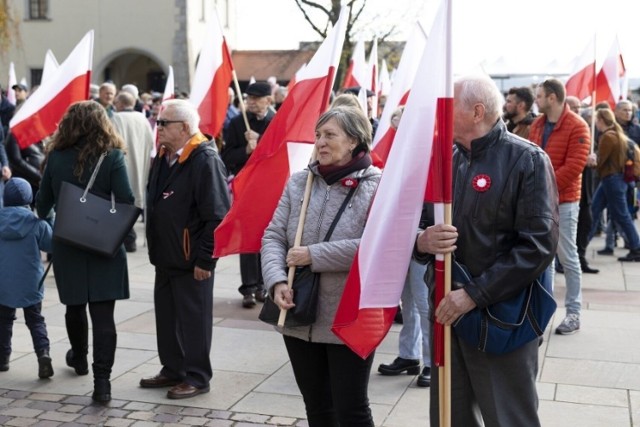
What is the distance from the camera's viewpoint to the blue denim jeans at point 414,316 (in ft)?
20.1

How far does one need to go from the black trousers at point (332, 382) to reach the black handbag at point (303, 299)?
15cm

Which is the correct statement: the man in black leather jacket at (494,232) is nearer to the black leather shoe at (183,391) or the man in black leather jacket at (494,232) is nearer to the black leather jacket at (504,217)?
the black leather jacket at (504,217)

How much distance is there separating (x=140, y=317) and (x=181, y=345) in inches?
86.1

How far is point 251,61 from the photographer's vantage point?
45125 mm

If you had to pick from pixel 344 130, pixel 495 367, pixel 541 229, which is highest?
pixel 344 130

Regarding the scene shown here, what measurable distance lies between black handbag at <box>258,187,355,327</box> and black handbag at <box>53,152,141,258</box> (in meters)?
1.89

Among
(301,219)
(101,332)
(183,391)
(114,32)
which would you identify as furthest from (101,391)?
(114,32)

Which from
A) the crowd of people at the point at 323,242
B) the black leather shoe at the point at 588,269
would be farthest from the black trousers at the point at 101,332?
the black leather shoe at the point at 588,269

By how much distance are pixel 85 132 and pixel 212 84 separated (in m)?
2.47

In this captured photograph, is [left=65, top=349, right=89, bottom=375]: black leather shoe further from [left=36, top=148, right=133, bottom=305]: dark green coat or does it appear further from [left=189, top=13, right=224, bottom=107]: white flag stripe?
[left=189, top=13, right=224, bottom=107]: white flag stripe

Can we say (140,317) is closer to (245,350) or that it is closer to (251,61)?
(245,350)

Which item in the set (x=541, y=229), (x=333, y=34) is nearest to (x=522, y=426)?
(x=541, y=229)

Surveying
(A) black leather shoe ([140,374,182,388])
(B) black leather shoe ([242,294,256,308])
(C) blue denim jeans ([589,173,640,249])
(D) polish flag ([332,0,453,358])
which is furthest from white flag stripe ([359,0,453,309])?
(C) blue denim jeans ([589,173,640,249])

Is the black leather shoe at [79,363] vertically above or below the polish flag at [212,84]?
below
